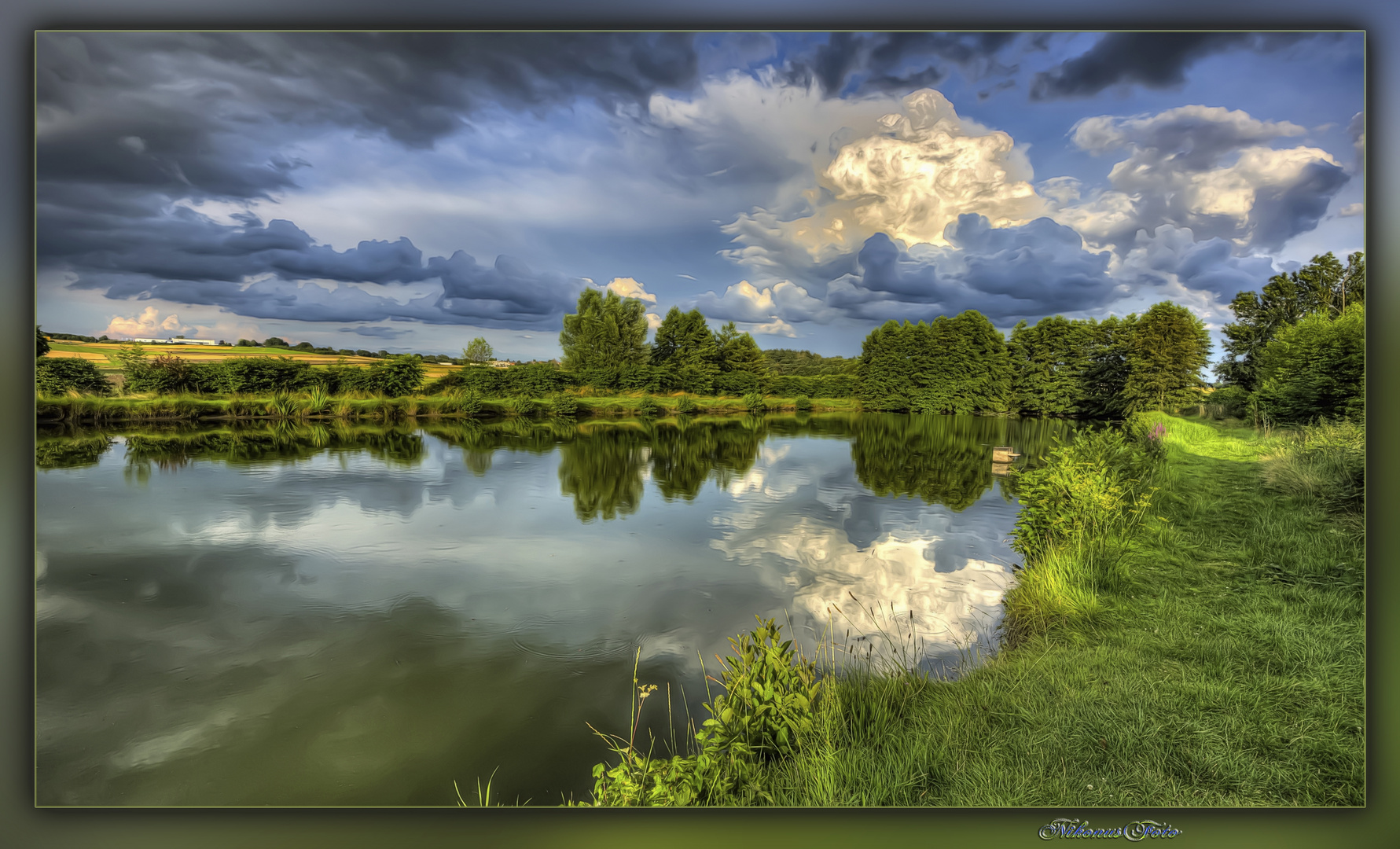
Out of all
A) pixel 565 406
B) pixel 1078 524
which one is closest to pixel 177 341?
pixel 565 406

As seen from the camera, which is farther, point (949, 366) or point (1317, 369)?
point (949, 366)

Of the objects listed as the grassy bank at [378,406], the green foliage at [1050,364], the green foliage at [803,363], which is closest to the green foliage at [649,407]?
the grassy bank at [378,406]

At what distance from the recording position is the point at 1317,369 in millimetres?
2609

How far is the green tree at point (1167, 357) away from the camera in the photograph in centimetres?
311

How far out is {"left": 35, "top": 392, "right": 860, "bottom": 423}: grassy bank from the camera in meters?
2.74

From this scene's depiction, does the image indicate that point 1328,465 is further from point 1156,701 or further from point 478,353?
point 478,353

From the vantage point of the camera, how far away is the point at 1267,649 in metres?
2.31

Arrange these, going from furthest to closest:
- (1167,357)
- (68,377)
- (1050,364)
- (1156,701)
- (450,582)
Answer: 1. (1050,364)
2. (450,582)
3. (1167,357)
4. (68,377)
5. (1156,701)

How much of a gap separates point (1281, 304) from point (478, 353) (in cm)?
571

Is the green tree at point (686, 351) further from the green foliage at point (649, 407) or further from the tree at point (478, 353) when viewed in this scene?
the tree at point (478, 353)

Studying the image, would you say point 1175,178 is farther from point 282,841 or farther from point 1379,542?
point 282,841

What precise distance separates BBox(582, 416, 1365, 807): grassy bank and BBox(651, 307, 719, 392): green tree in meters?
2.55

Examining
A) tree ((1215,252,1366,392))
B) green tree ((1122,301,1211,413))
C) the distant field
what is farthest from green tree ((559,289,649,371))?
tree ((1215,252,1366,392))

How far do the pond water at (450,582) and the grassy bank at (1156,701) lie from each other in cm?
57
